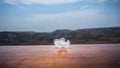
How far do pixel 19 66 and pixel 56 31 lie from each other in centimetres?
541

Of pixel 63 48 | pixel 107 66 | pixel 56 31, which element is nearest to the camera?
pixel 107 66

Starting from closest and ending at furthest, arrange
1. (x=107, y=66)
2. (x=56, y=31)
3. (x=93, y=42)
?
(x=107, y=66)
(x=56, y=31)
(x=93, y=42)

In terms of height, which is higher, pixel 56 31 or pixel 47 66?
pixel 56 31

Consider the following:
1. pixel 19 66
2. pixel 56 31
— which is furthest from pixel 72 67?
pixel 56 31

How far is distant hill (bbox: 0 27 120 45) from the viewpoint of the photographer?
8.98 metres

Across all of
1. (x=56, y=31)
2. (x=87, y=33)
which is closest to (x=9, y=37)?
(x=56, y=31)

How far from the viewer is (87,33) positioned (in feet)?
30.2

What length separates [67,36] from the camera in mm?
9320

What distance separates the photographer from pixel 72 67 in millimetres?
3314

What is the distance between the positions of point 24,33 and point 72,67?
593 cm

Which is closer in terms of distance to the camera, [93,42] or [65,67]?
[65,67]

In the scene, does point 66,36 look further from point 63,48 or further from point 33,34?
point 63,48

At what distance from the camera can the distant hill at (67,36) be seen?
898 cm

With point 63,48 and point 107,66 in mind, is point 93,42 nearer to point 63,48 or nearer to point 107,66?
point 63,48
